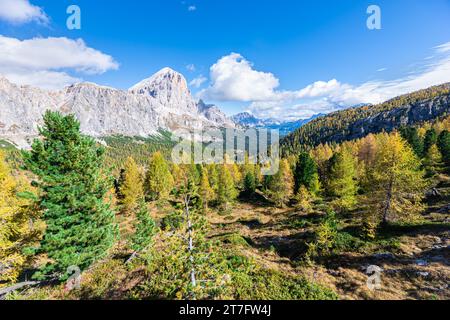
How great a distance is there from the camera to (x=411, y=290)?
13695 mm

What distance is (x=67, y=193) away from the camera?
12391 mm

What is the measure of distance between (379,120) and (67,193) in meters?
210

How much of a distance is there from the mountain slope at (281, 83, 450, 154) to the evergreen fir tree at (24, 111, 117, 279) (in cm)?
14486

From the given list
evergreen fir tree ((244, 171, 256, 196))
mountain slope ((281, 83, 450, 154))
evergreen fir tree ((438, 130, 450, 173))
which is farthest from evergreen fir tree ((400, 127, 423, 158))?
mountain slope ((281, 83, 450, 154))

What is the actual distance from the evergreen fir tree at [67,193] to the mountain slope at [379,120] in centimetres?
14486

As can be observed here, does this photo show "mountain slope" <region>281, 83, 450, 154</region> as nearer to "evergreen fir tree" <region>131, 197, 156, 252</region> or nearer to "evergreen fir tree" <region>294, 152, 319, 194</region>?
"evergreen fir tree" <region>294, 152, 319, 194</region>

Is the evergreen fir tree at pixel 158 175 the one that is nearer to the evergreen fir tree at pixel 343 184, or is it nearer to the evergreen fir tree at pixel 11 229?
the evergreen fir tree at pixel 11 229

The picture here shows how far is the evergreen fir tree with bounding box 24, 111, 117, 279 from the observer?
1224cm

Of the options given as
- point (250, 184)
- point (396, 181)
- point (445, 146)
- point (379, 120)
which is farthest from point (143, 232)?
point (379, 120)

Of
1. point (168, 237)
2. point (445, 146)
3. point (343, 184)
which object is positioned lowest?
point (343, 184)

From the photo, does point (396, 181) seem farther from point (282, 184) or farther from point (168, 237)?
point (168, 237)
